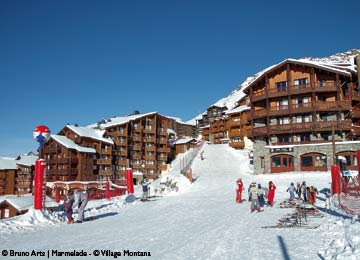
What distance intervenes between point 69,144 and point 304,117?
40.2 metres

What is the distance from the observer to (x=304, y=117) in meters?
43.2

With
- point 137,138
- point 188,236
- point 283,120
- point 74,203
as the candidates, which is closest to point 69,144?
point 137,138

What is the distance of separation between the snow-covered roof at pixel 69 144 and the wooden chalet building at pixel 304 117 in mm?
30591

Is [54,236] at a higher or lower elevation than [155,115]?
lower

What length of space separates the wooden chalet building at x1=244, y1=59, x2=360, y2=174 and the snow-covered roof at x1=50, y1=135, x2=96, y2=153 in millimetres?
30591

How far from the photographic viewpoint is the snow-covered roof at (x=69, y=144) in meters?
59.8

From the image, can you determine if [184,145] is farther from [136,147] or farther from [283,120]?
[283,120]

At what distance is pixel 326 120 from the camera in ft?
137

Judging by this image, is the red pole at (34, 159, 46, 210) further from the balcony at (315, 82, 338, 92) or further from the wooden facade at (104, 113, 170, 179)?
the wooden facade at (104, 113, 170, 179)

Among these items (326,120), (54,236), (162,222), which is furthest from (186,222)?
(326,120)

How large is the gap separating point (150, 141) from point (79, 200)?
59483mm

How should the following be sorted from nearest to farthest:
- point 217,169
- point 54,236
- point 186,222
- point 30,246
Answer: point 30,246, point 54,236, point 186,222, point 217,169

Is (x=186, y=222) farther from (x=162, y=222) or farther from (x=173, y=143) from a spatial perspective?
(x=173, y=143)

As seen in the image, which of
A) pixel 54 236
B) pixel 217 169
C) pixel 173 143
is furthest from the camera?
pixel 173 143
